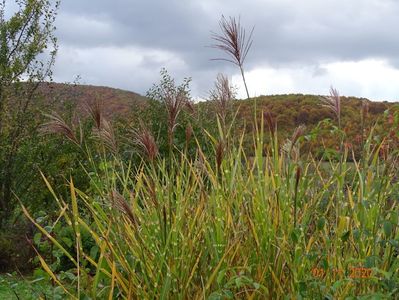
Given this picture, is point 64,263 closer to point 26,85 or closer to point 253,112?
point 26,85

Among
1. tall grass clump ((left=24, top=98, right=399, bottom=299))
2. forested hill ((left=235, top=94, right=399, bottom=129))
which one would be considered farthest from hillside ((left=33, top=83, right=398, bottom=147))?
tall grass clump ((left=24, top=98, right=399, bottom=299))

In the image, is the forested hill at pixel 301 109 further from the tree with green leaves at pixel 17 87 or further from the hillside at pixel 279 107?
the tree with green leaves at pixel 17 87

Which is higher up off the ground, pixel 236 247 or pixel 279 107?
pixel 279 107

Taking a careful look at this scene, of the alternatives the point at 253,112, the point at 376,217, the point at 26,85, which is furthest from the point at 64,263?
the point at 376,217

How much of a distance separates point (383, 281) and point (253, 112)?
1.51m

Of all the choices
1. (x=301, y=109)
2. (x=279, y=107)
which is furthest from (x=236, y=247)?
(x=279, y=107)
